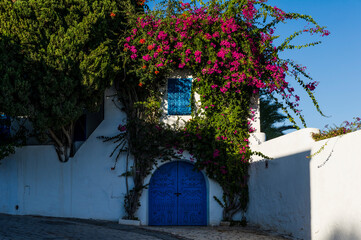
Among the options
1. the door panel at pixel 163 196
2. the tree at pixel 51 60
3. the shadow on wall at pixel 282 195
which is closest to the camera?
the shadow on wall at pixel 282 195

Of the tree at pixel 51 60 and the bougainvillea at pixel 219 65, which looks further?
the bougainvillea at pixel 219 65

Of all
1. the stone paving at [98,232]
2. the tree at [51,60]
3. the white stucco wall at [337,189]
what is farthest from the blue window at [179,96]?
the white stucco wall at [337,189]

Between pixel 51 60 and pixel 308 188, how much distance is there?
261 inches

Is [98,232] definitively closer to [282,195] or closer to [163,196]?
[163,196]

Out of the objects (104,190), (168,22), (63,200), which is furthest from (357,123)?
(63,200)

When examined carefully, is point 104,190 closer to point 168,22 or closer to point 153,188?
point 153,188

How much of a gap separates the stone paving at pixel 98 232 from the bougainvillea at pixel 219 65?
6.23 ft

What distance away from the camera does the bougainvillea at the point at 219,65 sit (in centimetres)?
1222

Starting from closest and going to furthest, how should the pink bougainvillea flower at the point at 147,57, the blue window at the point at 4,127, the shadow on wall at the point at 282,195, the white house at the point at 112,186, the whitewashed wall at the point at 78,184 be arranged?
the shadow on wall at the point at 282,195 → the white house at the point at 112,186 → the pink bougainvillea flower at the point at 147,57 → the whitewashed wall at the point at 78,184 → the blue window at the point at 4,127

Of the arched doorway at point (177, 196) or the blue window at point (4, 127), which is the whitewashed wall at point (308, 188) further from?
the blue window at point (4, 127)

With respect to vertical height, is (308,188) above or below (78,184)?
above

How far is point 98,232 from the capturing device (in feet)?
32.0

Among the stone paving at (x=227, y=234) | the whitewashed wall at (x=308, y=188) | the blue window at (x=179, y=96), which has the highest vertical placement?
the blue window at (x=179, y=96)

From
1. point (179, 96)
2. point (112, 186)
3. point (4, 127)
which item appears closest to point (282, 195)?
point (179, 96)
